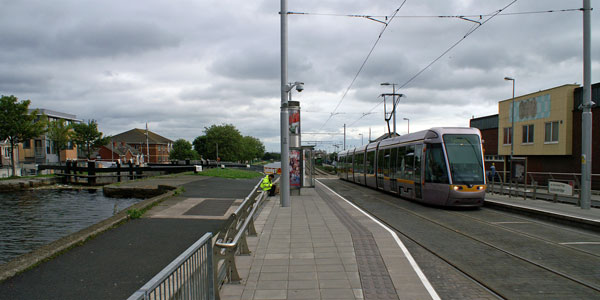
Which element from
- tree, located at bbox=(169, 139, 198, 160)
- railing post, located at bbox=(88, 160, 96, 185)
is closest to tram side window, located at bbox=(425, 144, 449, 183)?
railing post, located at bbox=(88, 160, 96, 185)

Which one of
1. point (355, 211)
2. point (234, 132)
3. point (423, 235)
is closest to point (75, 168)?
point (355, 211)

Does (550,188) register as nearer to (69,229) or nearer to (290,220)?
(290,220)

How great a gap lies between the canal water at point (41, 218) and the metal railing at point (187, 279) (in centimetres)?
811

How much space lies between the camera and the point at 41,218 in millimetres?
16047

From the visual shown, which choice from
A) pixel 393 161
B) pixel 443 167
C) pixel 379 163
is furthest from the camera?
pixel 379 163

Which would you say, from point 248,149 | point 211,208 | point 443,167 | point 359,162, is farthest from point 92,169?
point 248,149

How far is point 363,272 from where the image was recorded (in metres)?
5.82

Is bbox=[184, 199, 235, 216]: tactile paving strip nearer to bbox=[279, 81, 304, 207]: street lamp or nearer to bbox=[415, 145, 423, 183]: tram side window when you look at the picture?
bbox=[279, 81, 304, 207]: street lamp

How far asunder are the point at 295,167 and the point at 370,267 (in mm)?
12149

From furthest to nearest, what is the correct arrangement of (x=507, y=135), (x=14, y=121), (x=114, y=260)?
(x=14, y=121) < (x=507, y=135) < (x=114, y=260)

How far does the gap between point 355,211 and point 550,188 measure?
9434 millimetres

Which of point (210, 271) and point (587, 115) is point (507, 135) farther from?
point (210, 271)

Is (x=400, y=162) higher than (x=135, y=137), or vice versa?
(x=135, y=137)

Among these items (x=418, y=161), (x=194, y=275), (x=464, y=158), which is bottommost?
(x=194, y=275)
